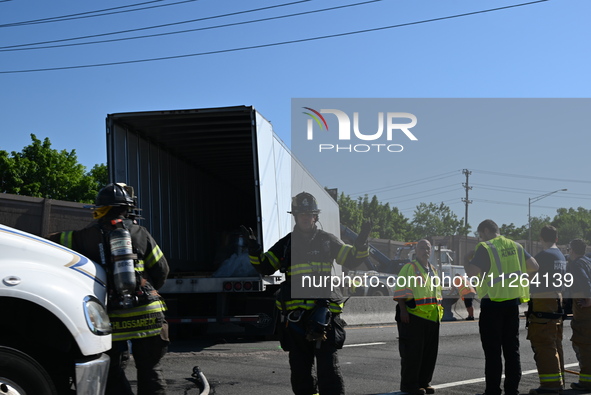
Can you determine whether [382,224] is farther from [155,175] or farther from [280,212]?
[155,175]

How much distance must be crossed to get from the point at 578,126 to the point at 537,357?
2786mm

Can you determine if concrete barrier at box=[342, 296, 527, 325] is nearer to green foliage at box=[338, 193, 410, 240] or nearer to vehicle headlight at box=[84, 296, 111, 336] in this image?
green foliage at box=[338, 193, 410, 240]

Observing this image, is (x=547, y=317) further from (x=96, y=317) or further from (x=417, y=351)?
(x=96, y=317)

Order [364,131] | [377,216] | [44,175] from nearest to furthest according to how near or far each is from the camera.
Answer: [377,216]
[364,131]
[44,175]

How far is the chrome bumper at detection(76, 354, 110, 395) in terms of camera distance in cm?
410

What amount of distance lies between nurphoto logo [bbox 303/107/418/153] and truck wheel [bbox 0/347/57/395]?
196 inches

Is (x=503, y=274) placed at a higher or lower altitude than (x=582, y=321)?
higher

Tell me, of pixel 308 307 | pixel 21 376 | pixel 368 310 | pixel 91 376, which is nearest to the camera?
pixel 21 376

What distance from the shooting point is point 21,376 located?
3.88 metres

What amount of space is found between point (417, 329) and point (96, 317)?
3919 millimetres

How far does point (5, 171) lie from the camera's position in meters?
47.6

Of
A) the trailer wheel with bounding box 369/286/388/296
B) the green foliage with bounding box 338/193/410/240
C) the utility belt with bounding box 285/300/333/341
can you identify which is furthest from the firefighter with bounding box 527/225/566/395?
the trailer wheel with bounding box 369/286/388/296

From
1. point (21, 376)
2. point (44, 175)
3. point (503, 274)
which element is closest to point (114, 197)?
point (21, 376)

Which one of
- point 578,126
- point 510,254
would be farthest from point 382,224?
point 578,126
